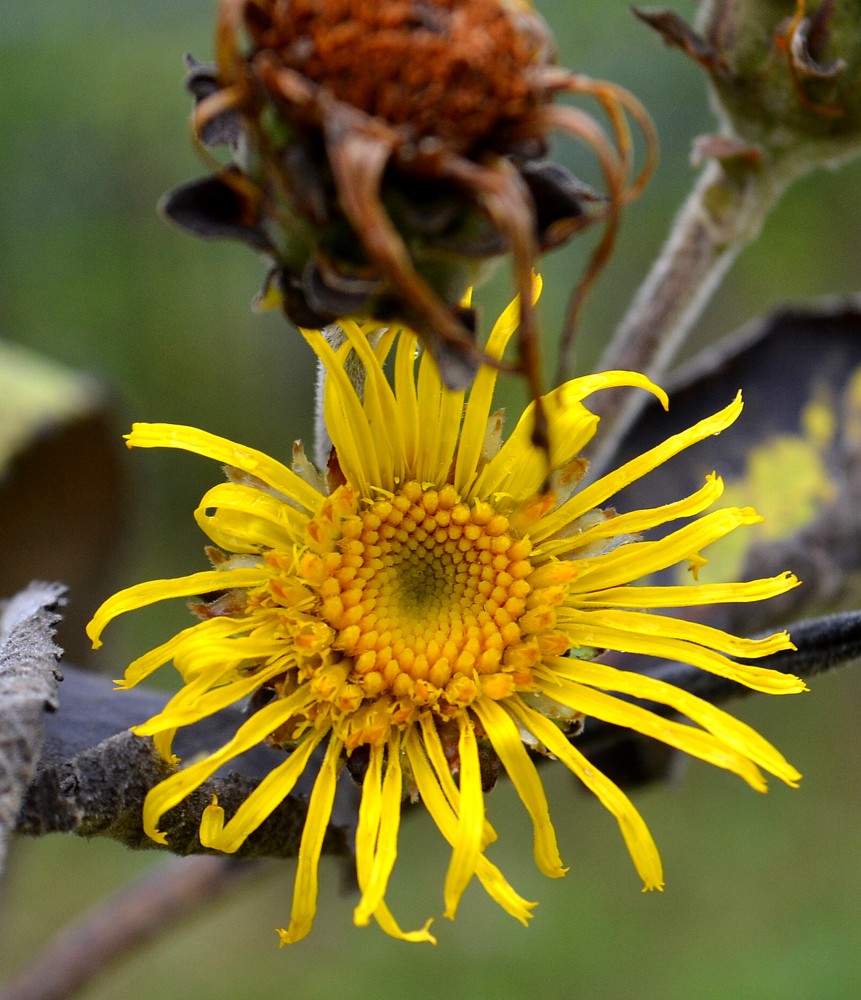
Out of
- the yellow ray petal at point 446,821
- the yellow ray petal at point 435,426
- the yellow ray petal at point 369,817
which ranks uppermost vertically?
the yellow ray petal at point 435,426

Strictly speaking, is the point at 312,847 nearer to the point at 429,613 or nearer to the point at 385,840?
the point at 385,840

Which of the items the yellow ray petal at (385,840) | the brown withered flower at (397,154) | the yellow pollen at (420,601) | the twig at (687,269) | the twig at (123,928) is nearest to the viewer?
the brown withered flower at (397,154)

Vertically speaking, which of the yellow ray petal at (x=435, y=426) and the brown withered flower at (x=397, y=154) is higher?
the brown withered flower at (x=397, y=154)

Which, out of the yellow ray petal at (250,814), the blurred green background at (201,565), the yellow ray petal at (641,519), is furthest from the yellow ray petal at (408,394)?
the blurred green background at (201,565)

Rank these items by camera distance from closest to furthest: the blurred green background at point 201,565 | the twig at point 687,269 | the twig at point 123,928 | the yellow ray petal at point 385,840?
the yellow ray petal at point 385,840 < the twig at point 687,269 < the twig at point 123,928 < the blurred green background at point 201,565

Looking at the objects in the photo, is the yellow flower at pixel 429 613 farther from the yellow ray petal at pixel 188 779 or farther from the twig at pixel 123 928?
the twig at pixel 123 928

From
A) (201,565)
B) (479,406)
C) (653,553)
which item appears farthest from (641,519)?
(201,565)
